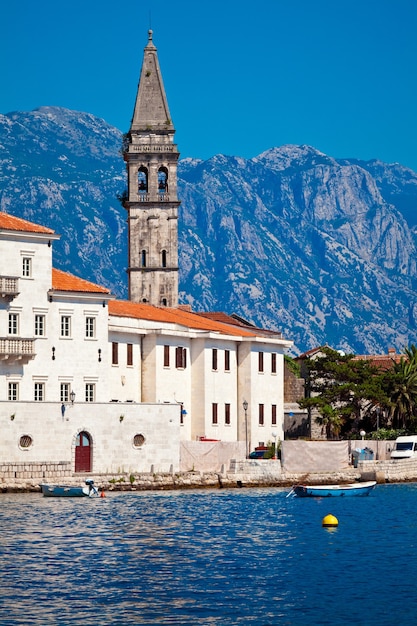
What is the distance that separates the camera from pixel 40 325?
83.1 m

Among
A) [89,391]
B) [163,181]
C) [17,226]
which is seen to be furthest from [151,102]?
[89,391]

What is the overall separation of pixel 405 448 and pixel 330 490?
64.4 ft

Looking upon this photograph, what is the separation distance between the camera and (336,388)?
107000 mm

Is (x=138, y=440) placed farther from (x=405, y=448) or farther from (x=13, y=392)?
(x=405, y=448)

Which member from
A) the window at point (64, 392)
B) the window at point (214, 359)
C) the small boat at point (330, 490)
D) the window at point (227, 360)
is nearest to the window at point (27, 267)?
the window at point (64, 392)

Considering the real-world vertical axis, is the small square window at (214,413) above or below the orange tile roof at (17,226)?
below

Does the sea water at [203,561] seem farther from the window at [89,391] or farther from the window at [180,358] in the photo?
the window at [180,358]

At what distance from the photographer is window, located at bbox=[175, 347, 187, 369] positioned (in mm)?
93750

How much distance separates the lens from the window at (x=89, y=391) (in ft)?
279

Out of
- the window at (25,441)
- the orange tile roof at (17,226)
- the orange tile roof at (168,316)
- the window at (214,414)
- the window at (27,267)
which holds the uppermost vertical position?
the orange tile roof at (17,226)

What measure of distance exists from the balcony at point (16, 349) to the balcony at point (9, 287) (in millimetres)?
2377

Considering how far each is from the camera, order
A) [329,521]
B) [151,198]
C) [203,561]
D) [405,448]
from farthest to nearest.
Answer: [151,198], [405,448], [329,521], [203,561]

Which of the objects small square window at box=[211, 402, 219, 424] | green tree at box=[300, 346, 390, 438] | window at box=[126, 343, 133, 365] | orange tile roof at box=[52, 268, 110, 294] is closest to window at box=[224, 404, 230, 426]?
small square window at box=[211, 402, 219, 424]

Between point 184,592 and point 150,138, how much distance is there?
85.5 meters
